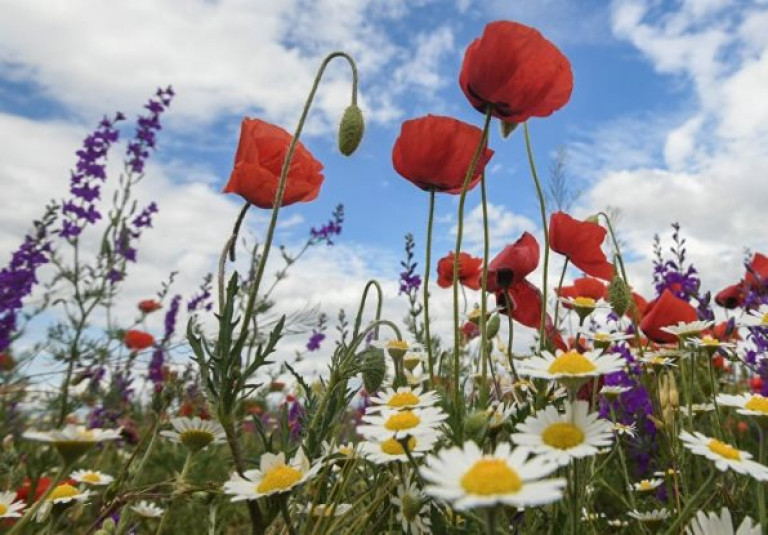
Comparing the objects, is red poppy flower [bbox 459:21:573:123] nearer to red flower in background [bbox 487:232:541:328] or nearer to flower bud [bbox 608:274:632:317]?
red flower in background [bbox 487:232:541:328]

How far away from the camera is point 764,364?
6.12 ft

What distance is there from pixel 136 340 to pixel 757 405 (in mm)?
3527

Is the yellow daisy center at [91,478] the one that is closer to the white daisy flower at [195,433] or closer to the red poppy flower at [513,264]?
the white daisy flower at [195,433]

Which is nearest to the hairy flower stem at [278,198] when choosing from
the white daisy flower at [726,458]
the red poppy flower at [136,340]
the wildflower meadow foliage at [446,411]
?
the wildflower meadow foliage at [446,411]

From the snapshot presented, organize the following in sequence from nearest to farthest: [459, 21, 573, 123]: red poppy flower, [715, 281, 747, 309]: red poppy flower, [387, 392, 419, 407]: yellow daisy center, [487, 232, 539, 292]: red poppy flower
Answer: [387, 392, 419, 407]: yellow daisy center < [459, 21, 573, 123]: red poppy flower < [487, 232, 539, 292]: red poppy flower < [715, 281, 747, 309]: red poppy flower

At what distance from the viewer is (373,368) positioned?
1.39 meters

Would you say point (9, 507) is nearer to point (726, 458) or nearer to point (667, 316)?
point (726, 458)

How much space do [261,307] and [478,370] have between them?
1.67m

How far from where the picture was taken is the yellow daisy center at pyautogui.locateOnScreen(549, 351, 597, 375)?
0.89 m

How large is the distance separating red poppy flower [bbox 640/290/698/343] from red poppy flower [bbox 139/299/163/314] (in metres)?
3.51

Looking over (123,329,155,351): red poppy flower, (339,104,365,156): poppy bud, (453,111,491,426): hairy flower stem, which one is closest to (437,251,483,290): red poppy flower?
(339,104,365,156): poppy bud

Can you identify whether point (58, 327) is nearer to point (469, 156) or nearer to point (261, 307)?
point (261, 307)

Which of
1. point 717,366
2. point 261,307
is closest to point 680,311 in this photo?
point 717,366

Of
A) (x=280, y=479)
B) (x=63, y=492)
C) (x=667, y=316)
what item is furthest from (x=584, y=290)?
(x=63, y=492)
